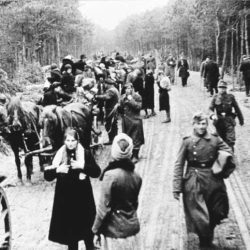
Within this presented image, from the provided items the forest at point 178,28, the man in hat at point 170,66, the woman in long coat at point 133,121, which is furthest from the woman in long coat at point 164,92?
the man in hat at point 170,66

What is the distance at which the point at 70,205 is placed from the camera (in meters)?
6.92

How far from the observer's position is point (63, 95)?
14.1 m

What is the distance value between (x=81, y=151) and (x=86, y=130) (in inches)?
227

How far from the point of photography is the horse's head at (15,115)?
38.5 ft

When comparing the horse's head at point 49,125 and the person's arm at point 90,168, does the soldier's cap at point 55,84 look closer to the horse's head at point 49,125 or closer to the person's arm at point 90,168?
the horse's head at point 49,125

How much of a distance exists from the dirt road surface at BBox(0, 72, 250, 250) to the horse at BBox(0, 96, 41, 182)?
25.8 inches

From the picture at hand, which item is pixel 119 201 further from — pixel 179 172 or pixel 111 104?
pixel 111 104

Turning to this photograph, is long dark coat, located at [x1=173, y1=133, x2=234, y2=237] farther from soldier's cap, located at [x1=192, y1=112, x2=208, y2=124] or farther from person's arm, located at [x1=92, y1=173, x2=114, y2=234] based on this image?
person's arm, located at [x1=92, y1=173, x2=114, y2=234]

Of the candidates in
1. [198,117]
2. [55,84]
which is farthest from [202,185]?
[55,84]

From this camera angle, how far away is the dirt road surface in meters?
8.08

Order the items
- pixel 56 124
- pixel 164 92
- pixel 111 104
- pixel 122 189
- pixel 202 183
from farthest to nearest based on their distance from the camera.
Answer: pixel 164 92 → pixel 111 104 → pixel 56 124 → pixel 202 183 → pixel 122 189

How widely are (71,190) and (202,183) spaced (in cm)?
183

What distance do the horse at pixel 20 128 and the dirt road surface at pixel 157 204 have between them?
0.65 metres

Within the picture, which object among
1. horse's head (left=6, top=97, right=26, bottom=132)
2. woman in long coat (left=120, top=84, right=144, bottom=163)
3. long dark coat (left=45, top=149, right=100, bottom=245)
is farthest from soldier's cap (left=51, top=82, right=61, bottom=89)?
long dark coat (left=45, top=149, right=100, bottom=245)
